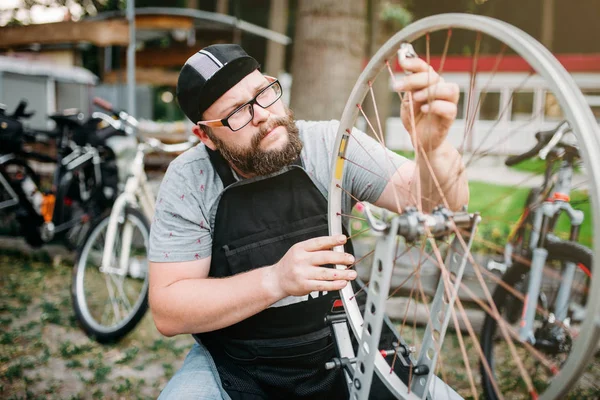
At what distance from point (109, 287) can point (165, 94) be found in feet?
39.5

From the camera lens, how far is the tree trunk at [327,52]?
3.91m

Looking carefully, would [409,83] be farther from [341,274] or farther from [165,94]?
[165,94]

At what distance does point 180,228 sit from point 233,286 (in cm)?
31

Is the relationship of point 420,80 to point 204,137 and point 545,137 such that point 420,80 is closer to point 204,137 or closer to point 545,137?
point 204,137

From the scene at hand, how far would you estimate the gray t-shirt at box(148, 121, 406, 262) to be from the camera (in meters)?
1.60

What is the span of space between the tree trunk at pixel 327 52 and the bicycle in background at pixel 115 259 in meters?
1.17

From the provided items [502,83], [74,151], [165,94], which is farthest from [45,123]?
[502,83]

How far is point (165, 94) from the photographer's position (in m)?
14.5

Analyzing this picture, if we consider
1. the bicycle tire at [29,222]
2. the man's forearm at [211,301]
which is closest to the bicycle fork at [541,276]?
the man's forearm at [211,301]

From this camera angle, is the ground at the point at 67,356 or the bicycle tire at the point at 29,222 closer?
the ground at the point at 67,356

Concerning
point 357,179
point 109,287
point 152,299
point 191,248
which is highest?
point 357,179

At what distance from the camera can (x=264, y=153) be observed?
5.29 ft

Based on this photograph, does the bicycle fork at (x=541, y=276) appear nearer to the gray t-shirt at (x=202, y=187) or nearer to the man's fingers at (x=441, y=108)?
the gray t-shirt at (x=202, y=187)

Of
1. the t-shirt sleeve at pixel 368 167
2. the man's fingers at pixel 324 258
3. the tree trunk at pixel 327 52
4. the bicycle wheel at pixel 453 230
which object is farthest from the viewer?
the tree trunk at pixel 327 52
